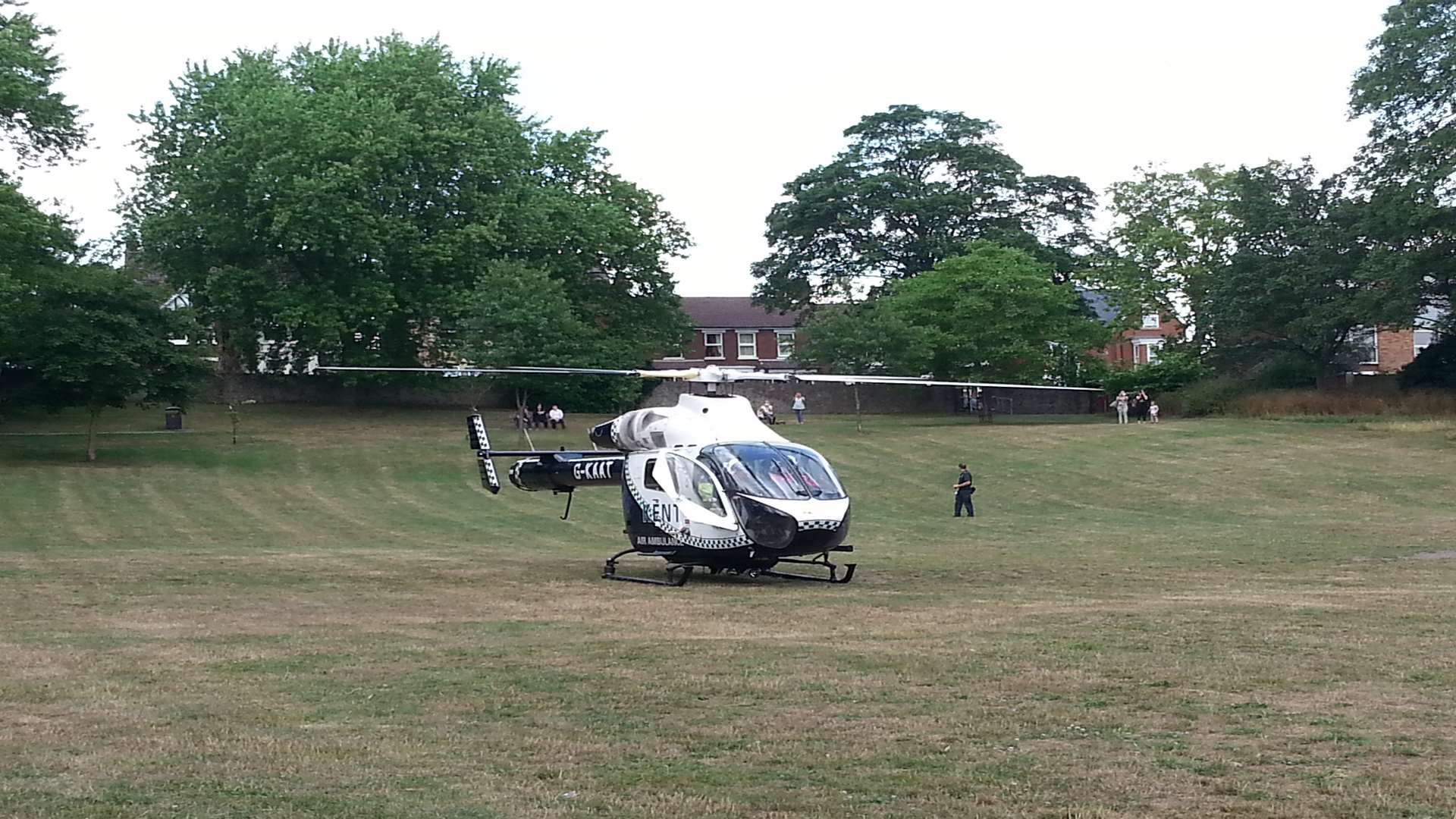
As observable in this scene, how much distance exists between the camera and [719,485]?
2025 cm

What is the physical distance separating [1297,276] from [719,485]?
140 ft

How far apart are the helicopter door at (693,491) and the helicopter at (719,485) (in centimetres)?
2

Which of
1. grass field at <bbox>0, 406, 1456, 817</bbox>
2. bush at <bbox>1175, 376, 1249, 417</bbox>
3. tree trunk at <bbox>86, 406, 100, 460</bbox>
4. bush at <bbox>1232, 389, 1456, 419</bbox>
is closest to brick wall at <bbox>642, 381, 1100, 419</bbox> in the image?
bush at <bbox>1175, 376, 1249, 417</bbox>

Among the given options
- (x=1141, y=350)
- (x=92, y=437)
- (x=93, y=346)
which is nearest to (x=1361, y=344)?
(x=1141, y=350)

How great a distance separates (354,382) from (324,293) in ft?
15.6

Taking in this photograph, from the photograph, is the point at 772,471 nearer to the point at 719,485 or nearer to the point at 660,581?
the point at 719,485

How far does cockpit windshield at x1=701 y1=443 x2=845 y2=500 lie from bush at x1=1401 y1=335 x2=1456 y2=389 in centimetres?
4376

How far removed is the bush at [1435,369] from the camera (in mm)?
56719

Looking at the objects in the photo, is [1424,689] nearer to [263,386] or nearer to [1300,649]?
[1300,649]

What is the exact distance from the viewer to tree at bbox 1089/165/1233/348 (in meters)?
70.9

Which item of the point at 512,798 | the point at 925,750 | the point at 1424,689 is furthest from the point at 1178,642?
the point at 512,798

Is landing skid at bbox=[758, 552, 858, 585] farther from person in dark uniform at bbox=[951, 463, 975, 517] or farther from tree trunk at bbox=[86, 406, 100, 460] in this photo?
tree trunk at bbox=[86, 406, 100, 460]

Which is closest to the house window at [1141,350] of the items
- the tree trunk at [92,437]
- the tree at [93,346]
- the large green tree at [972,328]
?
the large green tree at [972,328]

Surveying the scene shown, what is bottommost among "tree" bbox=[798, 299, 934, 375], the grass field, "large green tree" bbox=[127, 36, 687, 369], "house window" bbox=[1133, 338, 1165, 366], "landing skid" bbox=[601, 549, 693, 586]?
"landing skid" bbox=[601, 549, 693, 586]
